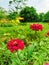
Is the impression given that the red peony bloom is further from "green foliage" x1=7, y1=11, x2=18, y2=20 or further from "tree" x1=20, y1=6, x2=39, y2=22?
"tree" x1=20, y1=6, x2=39, y2=22

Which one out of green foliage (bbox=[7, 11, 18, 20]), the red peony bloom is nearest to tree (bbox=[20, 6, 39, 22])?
green foliage (bbox=[7, 11, 18, 20])

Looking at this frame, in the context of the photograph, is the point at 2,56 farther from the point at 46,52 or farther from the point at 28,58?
the point at 28,58

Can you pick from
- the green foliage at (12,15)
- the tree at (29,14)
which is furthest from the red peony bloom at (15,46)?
the tree at (29,14)

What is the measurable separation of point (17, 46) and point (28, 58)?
5.3 inches

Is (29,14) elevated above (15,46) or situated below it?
below

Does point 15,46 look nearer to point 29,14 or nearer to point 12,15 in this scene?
point 12,15

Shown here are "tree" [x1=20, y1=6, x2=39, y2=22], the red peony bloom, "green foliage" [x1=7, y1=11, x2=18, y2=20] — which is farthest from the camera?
"tree" [x1=20, y1=6, x2=39, y2=22]

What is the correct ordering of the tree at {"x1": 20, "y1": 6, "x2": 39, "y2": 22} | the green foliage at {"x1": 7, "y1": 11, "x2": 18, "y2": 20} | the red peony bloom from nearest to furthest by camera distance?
the red peony bloom < the green foliage at {"x1": 7, "y1": 11, "x2": 18, "y2": 20} < the tree at {"x1": 20, "y1": 6, "x2": 39, "y2": 22}

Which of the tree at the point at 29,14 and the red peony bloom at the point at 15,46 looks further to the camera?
the tree at the point at 29,14

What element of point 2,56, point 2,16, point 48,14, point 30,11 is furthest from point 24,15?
point 2,56

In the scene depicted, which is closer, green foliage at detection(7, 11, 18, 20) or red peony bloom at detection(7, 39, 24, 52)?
red peony bloom at detection(7, 39, 24, 52)

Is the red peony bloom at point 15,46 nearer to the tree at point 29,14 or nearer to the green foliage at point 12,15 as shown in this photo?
the green foliage at point 12,15

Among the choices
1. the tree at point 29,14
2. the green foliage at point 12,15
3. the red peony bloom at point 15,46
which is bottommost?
the tree at point 29,14

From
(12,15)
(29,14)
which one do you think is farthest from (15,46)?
(29,14)
